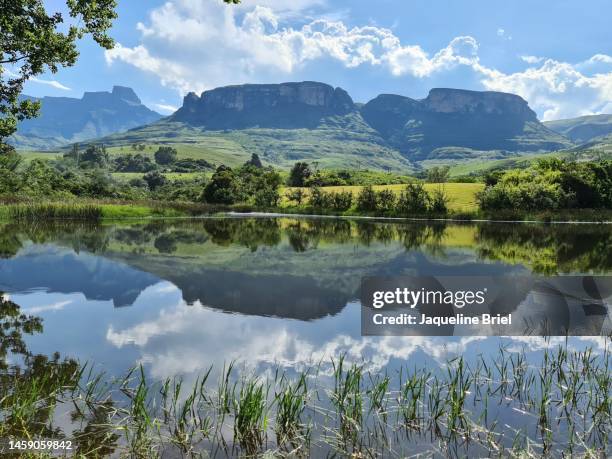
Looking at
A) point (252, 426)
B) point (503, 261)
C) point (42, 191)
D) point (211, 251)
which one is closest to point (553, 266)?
point (503, 261)

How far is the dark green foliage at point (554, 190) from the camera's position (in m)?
82.5

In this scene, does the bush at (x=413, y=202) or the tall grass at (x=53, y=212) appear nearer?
the tall grass at (x=53, y=212)

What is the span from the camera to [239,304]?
18.0 metres

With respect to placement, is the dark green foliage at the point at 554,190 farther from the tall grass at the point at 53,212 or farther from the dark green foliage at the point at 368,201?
the tall grass at the point at 53,212

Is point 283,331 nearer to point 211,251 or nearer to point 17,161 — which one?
point 211,251

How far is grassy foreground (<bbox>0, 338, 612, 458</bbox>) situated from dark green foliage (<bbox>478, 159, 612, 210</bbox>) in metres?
81.1

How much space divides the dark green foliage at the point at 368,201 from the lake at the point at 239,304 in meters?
59.0

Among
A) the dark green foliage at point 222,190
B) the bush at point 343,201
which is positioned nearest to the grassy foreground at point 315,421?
the bush at point 343,201

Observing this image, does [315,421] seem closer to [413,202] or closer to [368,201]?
[413,202]

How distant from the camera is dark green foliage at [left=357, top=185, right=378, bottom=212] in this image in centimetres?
9781

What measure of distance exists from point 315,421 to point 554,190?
8775 centimetres

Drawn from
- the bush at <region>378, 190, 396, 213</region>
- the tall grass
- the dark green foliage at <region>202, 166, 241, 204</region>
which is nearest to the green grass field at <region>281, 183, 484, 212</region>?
the bush at <region>378, 190, 396, 213</region>

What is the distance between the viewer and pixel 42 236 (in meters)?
42.0

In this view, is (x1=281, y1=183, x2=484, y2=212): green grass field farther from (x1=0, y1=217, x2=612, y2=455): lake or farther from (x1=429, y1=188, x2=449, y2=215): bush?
(x1=0, y1=217, x2=612, y2=455): lake
